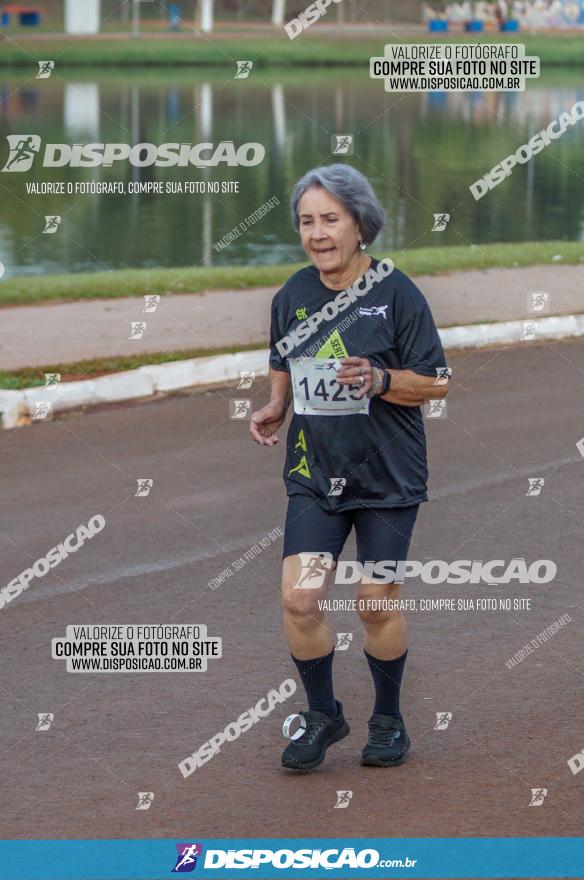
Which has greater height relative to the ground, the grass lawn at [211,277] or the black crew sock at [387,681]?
the black crew sock at [387,681]

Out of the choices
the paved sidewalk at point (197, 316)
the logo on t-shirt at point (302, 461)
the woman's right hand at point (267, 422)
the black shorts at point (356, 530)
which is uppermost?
the woman's right hand at point (267, 422)

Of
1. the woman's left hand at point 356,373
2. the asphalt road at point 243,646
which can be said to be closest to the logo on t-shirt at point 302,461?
the woman's left hand at point 356,373

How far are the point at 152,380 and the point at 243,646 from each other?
16.6 ft

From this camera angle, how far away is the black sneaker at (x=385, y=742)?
5.30 meters

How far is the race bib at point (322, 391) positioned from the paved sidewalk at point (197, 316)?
267 inches

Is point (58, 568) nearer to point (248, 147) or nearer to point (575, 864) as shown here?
point (575, 864)

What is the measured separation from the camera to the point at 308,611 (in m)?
5.16

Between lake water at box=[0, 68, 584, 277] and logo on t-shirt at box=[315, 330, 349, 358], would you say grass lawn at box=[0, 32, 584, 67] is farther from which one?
logo on t-shirt at box=[315, 330, 349, 358]

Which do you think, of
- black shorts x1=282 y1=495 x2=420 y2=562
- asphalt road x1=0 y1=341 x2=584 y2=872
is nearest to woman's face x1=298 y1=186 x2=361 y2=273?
black shorts x1=282 y1=495 x2=420 y2=562

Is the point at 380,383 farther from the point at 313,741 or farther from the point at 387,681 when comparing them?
the point at 313,741

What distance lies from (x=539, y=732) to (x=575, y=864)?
1.05 meters

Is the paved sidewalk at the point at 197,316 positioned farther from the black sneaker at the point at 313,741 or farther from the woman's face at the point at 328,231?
the woman's face at the point at 328,231

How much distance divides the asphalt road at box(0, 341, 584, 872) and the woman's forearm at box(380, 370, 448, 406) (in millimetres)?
1231

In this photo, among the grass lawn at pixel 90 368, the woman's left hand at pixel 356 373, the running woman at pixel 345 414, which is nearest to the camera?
the woman's left hand at pixel 356 373
